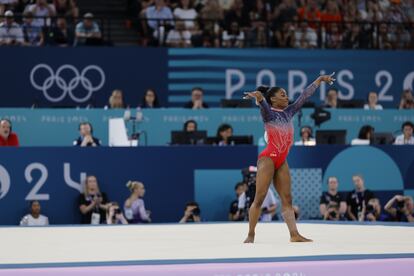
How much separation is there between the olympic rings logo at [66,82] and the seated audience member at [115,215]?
14.7 ft

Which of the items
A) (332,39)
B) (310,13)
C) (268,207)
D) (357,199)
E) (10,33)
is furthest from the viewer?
(310,13)

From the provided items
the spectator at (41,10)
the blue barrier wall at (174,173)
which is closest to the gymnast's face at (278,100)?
the blue barrier wall at (174,173)

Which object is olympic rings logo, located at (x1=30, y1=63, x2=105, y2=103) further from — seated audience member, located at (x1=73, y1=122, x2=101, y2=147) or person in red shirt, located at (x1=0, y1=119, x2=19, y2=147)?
person in red shirt, located at (x1=0, y1=119, x2=19, y2=147)

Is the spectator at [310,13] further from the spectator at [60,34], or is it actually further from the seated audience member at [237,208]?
the seated audience member at [237,208]

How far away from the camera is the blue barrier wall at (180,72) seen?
59.2ft

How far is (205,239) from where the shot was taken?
1032 centimetres

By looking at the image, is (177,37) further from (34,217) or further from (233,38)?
(34,217)

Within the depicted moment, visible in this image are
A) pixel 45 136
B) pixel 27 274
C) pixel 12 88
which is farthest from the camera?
pixel 12 88

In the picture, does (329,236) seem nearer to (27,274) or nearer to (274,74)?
(27,274)

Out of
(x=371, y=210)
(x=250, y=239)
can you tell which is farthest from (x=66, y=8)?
(x=250, y=239)

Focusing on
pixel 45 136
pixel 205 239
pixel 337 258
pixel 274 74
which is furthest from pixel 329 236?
pixel 274 74

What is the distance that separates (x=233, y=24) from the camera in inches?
749

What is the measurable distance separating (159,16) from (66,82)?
2163 millimetres

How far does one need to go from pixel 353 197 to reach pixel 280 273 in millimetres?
7504
